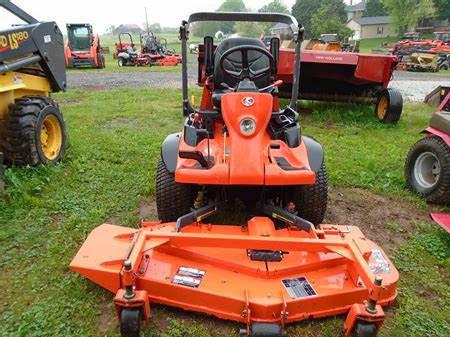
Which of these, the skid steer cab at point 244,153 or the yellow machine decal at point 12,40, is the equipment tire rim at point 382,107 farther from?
the yellow machine decal at point 12,40

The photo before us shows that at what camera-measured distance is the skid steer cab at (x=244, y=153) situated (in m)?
2.78

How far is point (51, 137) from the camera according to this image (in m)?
5.10

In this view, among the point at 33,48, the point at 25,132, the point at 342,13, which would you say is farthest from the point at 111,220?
the point at 342,13

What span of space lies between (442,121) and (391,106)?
3.20m

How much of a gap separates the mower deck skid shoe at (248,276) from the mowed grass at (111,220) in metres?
0.17

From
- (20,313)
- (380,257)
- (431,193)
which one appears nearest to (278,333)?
(380,257)

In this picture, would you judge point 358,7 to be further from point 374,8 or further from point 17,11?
point 17,11

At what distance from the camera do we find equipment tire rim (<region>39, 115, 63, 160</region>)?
4.94m

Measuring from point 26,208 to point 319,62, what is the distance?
5230mm

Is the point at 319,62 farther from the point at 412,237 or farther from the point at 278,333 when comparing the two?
the point at 278,333

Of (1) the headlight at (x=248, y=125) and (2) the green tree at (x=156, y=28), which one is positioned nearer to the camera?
(1) the headlight at (x=248, y=125)

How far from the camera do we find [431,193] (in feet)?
13.9

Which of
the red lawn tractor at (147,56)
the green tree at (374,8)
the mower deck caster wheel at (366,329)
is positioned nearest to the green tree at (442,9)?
the green tree at (374,8)

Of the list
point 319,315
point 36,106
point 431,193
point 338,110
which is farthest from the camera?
point 338,110
